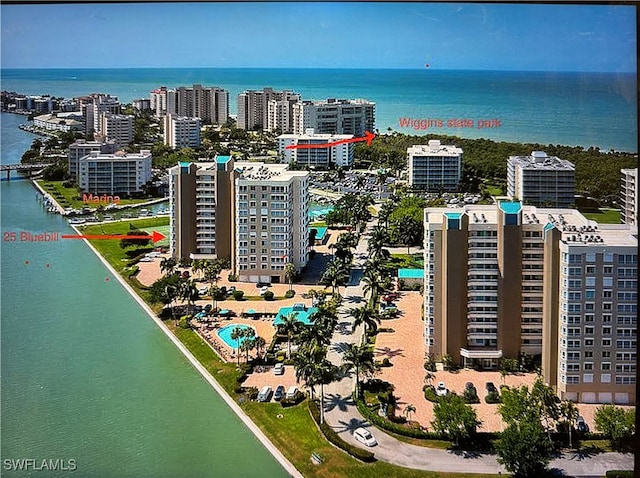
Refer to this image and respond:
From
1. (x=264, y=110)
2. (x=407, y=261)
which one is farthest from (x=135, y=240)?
(x=407, y=261)

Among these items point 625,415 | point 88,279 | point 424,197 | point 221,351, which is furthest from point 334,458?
point 424,197

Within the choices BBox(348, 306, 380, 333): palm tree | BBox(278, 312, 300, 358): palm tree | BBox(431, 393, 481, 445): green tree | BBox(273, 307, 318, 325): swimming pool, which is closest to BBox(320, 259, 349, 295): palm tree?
BBox(273, 307, 318, 325): swimming pool

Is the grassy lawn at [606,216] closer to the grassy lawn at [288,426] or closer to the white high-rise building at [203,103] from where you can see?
the grassy lawn at [288,426]

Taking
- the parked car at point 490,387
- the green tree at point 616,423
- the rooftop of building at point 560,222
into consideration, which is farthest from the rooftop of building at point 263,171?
the green tree at point 616,423

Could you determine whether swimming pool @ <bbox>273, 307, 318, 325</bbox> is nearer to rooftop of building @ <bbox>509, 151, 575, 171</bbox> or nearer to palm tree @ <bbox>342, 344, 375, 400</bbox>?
palm tree @ <bbox>342, 344, 375, 400</bbox>

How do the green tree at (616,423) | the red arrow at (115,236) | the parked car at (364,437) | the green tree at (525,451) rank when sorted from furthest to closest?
the red arrow at (115,236) → the parked car at (364,437) → the green tree at (616,423) → the green tree at (525,451)

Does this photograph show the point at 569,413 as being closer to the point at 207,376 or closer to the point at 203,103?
the point at 207,376
